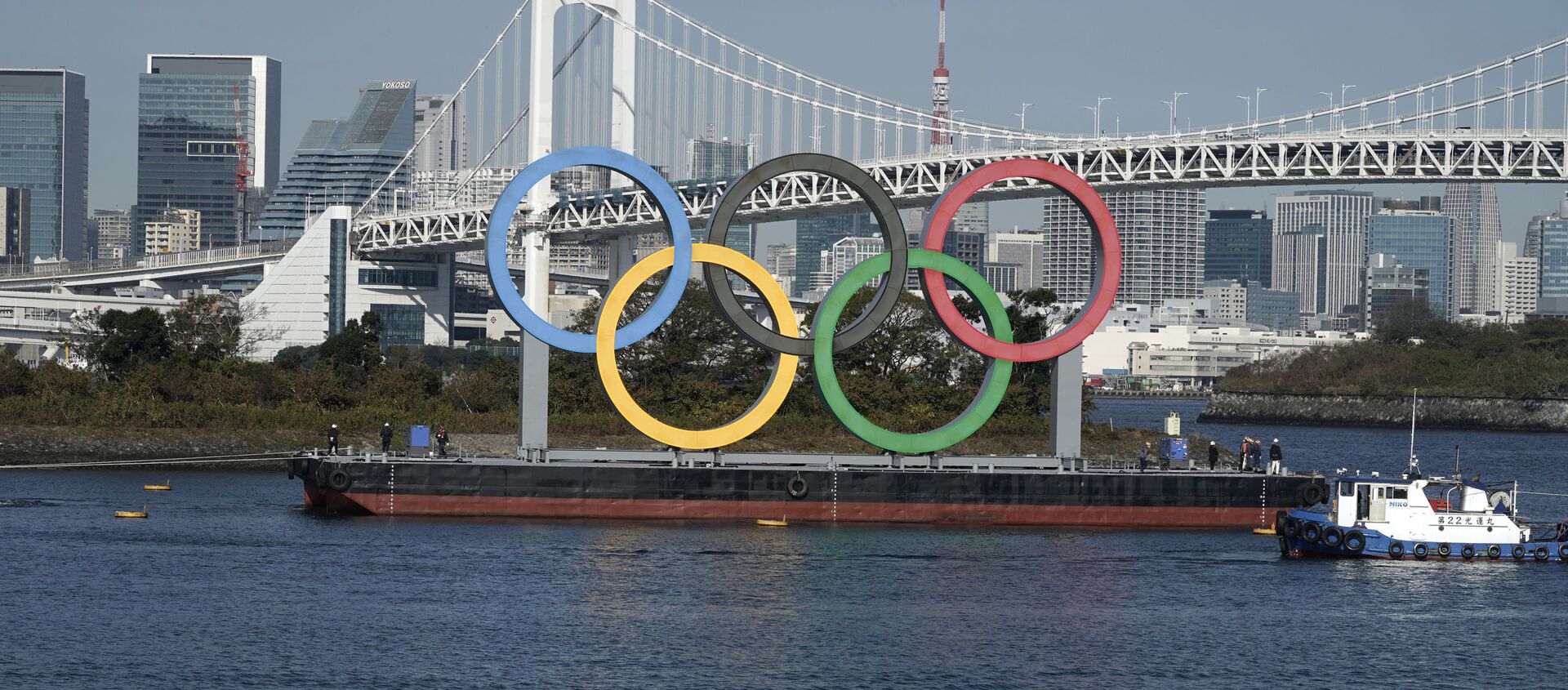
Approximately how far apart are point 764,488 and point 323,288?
63180 mm

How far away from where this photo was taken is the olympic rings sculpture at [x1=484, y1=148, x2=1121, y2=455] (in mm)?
40250

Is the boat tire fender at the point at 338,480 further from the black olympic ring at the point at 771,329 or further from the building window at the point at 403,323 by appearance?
the building window at the point at 403,323

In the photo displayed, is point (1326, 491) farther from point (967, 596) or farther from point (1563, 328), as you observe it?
point (1563, 328)

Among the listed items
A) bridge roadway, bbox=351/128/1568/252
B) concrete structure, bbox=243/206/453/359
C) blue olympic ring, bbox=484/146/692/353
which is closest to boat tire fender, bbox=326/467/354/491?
blue olympic ring, bbox=484/146/692/353

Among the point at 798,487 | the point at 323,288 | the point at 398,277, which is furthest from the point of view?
the point at 398,277

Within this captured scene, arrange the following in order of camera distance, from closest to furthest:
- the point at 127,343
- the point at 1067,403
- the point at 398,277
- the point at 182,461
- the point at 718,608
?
1. the point at 718,608
2. the point at 1067,403
3. the point at 182,461
4. the point at 127,343
5. the point at 398,277

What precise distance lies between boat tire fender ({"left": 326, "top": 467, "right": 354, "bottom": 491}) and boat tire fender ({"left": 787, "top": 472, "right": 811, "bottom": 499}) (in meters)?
9.05

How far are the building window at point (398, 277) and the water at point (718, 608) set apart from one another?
61.0 metres

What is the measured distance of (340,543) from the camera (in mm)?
36188

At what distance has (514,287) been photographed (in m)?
40.6

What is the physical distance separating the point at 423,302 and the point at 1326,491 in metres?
70.4

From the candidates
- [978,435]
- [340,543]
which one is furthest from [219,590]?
[978,435]

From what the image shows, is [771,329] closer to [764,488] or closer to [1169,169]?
[764,488]

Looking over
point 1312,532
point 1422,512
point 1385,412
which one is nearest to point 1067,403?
point 1312,532
